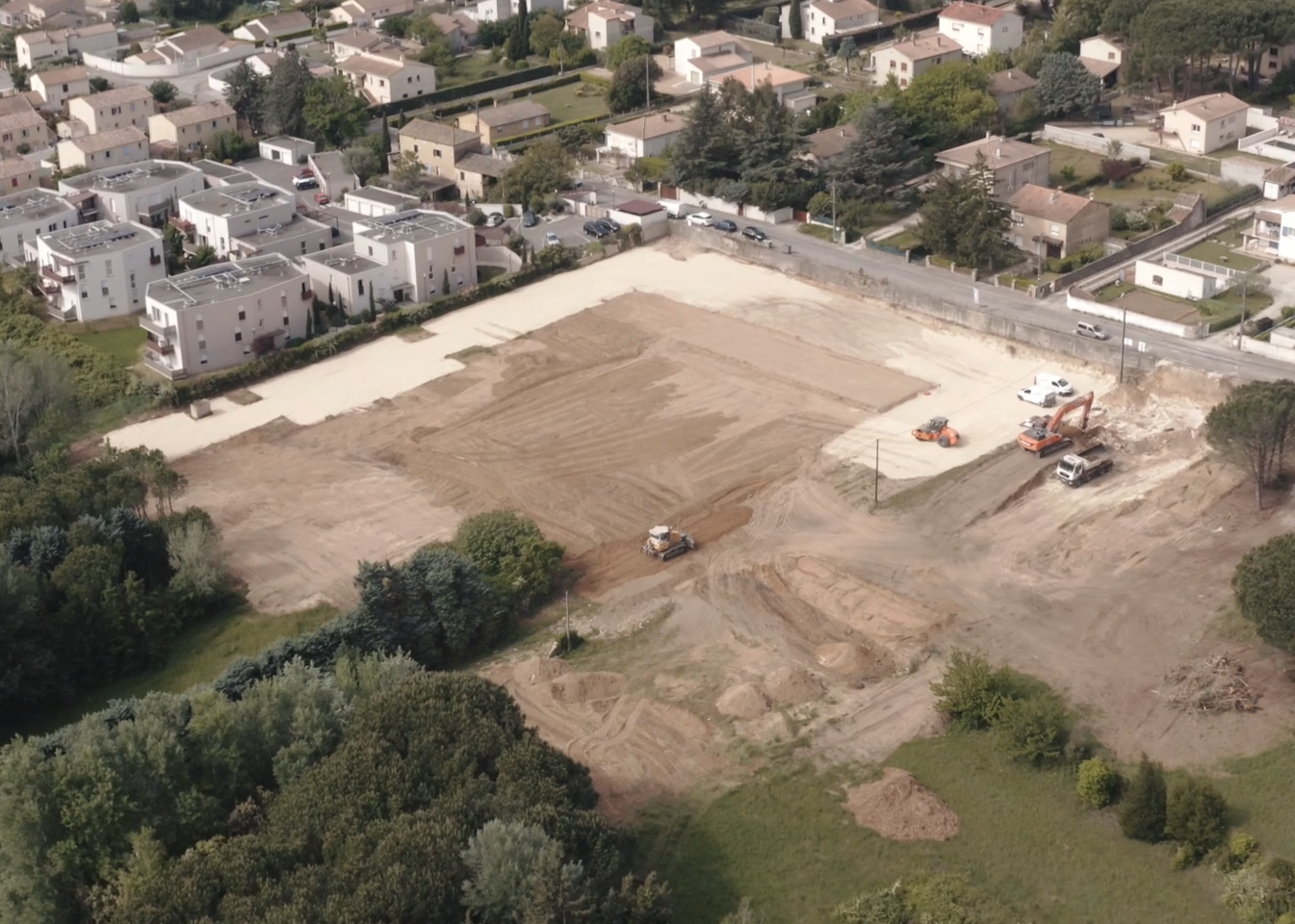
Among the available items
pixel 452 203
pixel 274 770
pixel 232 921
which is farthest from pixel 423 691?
pixel 452 203

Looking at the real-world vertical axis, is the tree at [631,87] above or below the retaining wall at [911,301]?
above

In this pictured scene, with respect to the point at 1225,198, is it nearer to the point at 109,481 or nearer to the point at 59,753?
the point at 109,481

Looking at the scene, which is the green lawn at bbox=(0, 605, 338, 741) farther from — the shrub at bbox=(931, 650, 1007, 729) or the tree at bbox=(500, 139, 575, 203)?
the tree at bbox=(500, 139, 575, 203)

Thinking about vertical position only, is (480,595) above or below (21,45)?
below

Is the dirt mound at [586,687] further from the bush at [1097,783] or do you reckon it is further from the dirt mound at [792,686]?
the bush at [1097,783]

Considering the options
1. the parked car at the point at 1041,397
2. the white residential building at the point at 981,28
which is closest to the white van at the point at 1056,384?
the parked car at the point at 1041,397

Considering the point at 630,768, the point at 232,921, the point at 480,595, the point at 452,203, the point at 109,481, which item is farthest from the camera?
the point at 452,203
